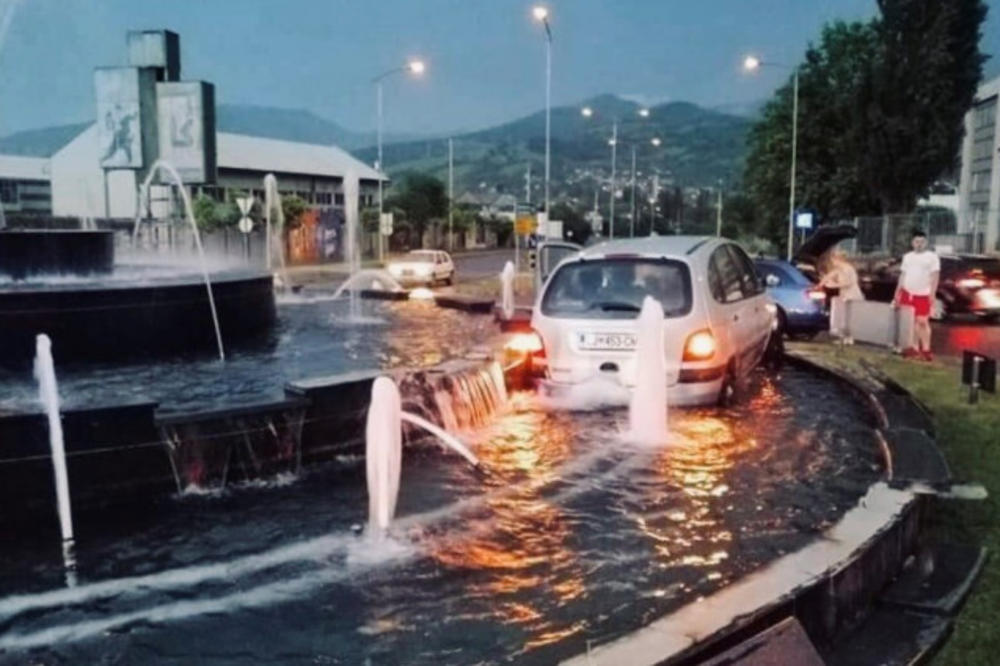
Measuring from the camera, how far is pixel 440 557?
19.6 ft

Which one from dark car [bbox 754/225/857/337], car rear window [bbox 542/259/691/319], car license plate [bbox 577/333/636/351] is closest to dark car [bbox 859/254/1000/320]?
dark car [bbox 754/225/857/337]

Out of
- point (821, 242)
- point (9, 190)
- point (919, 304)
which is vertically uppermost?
point (9, 190)

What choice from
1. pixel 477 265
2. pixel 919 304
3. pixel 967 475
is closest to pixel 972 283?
pixel 919 304

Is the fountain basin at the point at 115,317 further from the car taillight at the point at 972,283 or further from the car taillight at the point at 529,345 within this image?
the car taillight at the point at 972,283

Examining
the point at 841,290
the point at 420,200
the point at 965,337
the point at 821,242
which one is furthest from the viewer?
the point at 420,200

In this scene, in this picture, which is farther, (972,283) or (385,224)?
(385,224)

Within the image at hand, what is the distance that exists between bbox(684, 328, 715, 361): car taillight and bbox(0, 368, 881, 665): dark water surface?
127cm

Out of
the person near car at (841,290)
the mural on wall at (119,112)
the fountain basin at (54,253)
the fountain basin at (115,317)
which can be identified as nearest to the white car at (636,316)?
the fountain basin at (115,317)

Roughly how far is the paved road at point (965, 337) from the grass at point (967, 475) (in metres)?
4.15

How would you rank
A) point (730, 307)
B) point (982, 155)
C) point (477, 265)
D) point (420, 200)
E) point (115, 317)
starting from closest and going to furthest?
point (730, 307)
point (115, 317)
point (477, 265)
point (982, 155)
point (420, 200)

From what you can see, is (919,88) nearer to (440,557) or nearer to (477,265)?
(477,265)

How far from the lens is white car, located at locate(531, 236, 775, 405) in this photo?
9.96m

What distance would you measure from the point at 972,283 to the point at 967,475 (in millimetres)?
19564

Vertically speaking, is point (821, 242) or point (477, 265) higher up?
point (821, 242)
